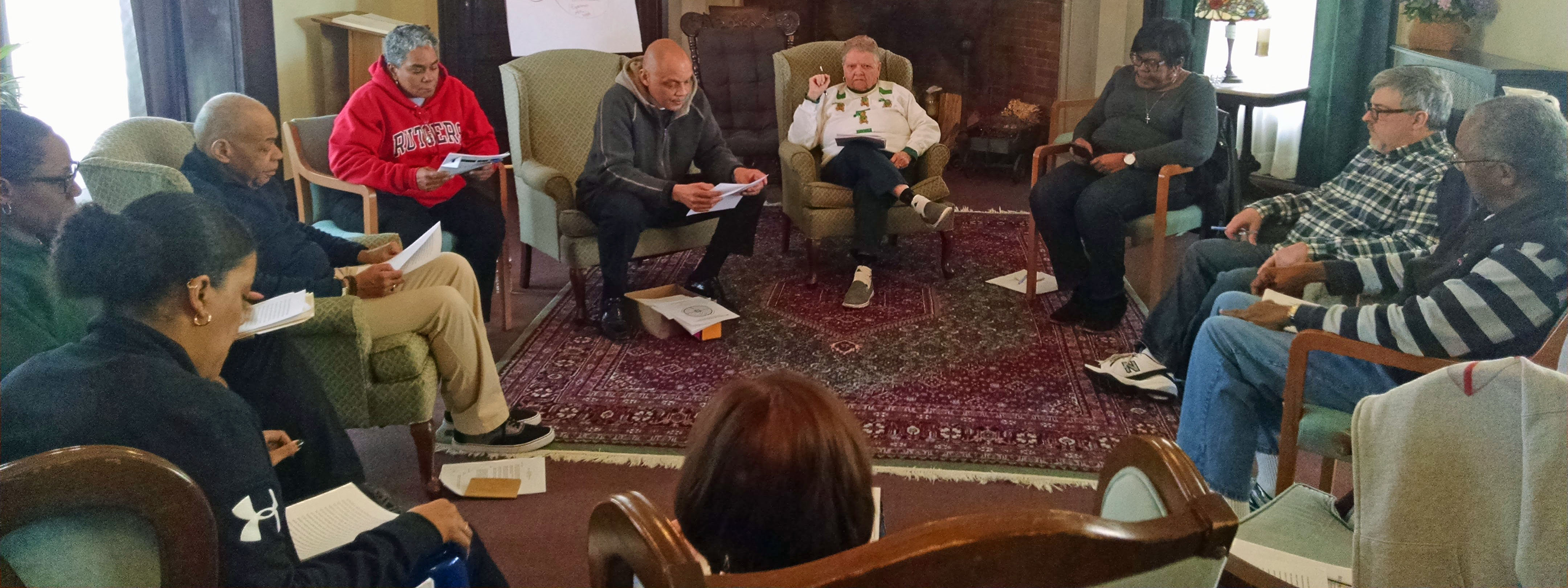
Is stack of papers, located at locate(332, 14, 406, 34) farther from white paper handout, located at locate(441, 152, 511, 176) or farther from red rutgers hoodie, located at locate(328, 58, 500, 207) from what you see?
white paper handout, located at locate(441, 152, 511, 176)

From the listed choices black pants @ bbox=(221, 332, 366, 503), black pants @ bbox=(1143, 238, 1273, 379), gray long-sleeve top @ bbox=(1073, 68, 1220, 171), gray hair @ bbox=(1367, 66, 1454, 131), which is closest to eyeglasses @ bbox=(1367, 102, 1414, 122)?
gray hair @ bbox=(1367, 66, 1454, 131)

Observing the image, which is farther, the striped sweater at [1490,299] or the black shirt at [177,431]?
the striped sweater at [1490,299]

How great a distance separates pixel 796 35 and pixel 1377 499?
5.15 m

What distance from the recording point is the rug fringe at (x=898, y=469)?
251cm

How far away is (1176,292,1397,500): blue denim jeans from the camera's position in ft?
6.48

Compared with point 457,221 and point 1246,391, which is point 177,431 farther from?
point 457,221

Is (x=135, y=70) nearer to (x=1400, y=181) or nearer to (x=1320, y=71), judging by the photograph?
(x=1400, y=181)

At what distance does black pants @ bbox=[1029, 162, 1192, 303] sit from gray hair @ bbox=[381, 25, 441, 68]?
201cm

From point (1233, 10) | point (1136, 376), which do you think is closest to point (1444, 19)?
point (1233, 10)

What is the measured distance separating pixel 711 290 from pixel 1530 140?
7.99 ft

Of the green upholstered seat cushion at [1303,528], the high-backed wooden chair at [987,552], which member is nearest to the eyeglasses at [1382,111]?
the green upholstered seat cushion at [1303,528]

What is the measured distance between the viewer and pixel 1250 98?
4.55m

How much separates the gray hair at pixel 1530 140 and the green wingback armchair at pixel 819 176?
79.1 inches

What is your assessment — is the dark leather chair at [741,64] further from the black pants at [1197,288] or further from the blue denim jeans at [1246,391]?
the blue denim jeans at [1246,391]
